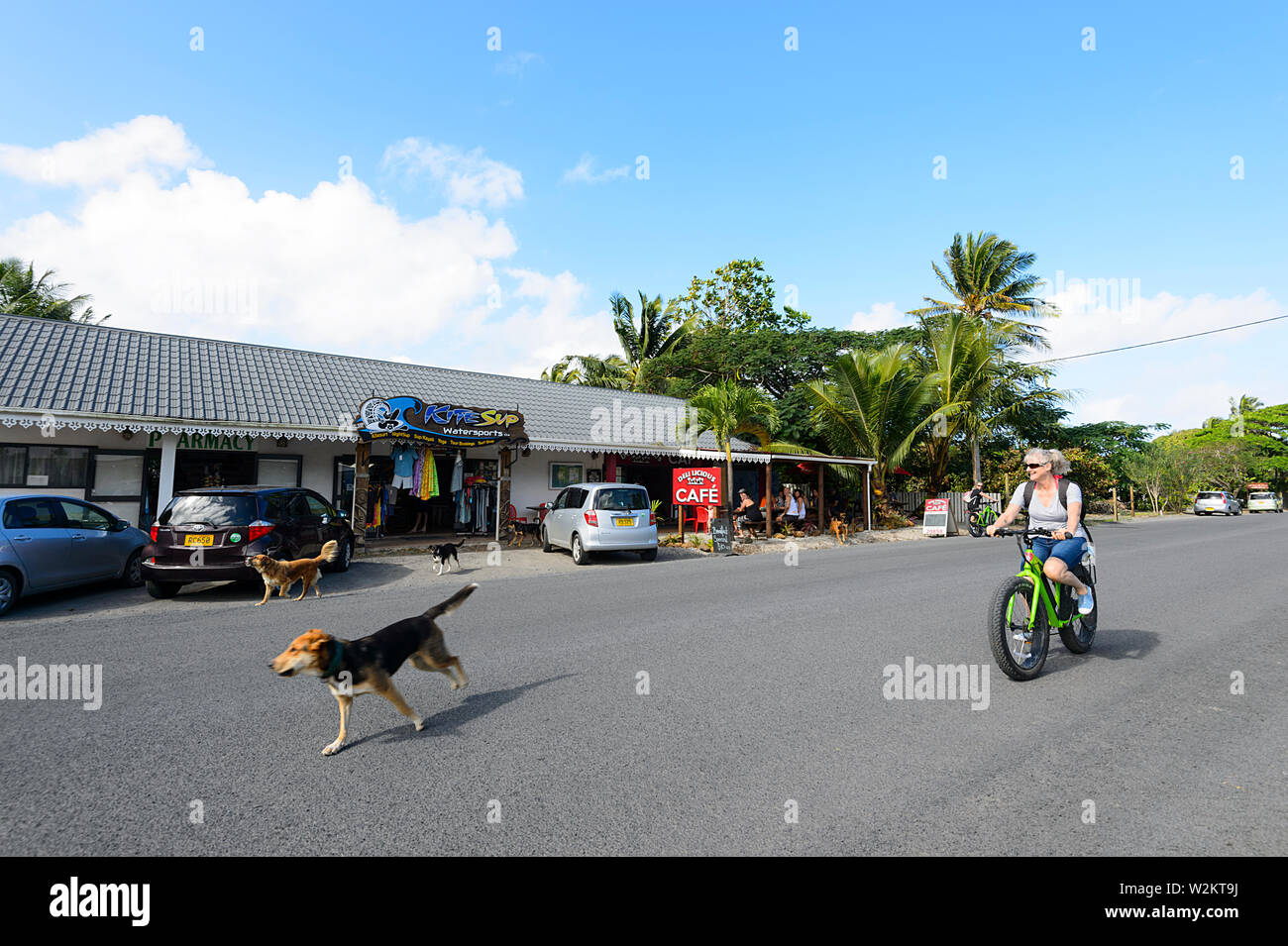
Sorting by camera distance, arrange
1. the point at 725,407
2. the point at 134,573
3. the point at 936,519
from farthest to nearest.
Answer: the point at 936,519 → the point at 725,407 → the point at 134,573

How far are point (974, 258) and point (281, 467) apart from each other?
32.3 metres

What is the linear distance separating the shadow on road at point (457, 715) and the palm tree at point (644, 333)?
1360 inches

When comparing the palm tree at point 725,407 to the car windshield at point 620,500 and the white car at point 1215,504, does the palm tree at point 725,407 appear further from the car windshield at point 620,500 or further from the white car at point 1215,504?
the white car at point 1215,504

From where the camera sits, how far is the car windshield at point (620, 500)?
47.3 feet

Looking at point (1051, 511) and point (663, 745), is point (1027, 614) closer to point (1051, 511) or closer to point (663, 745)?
point (1051, 511)

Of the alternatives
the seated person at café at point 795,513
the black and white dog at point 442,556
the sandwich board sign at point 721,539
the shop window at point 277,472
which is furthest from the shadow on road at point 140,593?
the seated person at café at point 795,513

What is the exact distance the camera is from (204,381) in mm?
16062

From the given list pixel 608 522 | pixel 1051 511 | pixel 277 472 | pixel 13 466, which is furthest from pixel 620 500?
pixel 13 466

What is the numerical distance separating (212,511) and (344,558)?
303cm

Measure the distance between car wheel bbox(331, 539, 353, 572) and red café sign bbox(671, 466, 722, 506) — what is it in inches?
359

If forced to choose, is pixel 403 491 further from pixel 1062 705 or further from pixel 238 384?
pixel 1062 705

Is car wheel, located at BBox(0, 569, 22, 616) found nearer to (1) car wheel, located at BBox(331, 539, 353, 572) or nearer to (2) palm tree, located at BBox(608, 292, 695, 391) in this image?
(1) car wheel, located at BBox(331, 539, 353, 572)

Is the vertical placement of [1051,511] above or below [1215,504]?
above
